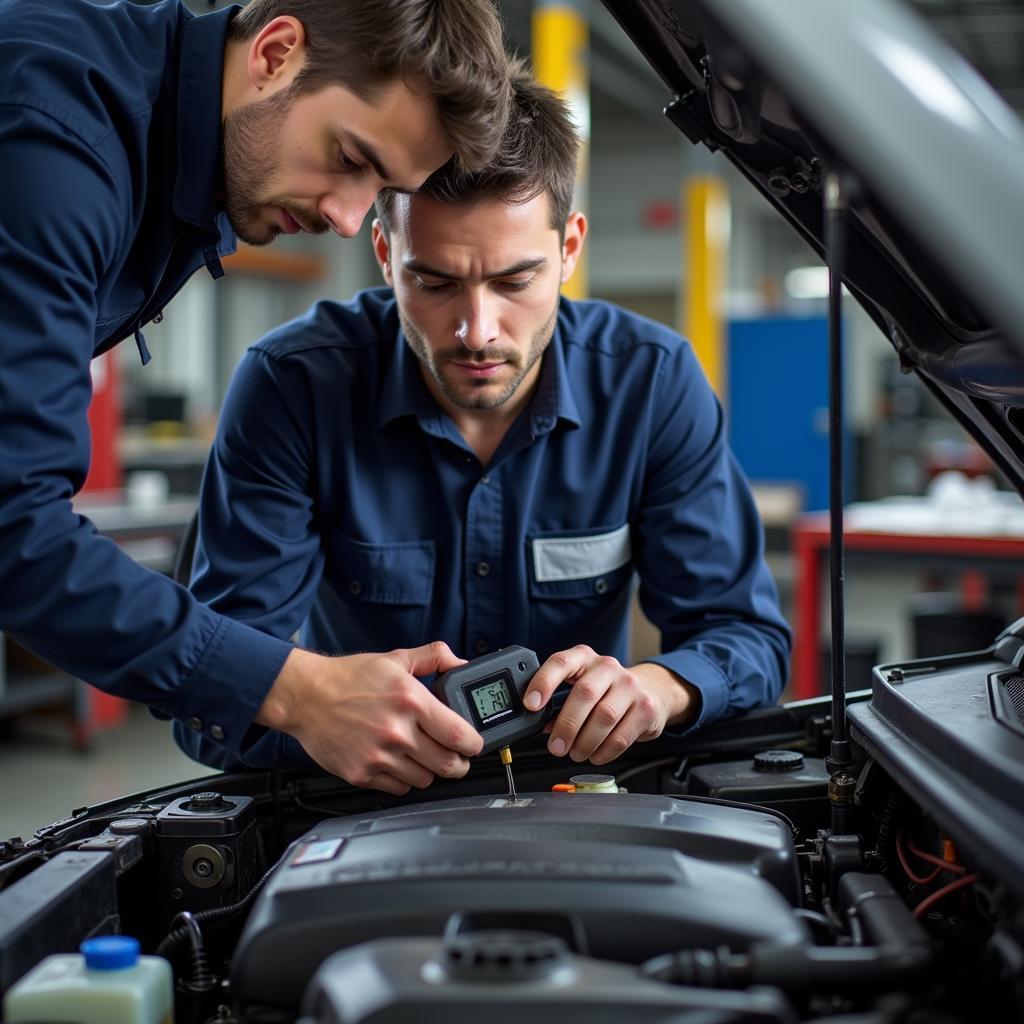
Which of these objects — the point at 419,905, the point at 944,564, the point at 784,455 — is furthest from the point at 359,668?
the point at 784,455

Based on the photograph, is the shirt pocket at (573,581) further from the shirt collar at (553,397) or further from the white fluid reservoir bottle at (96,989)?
the white fluid reservoir bottle at (96,989)

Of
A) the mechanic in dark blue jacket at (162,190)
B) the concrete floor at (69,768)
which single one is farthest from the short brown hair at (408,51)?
the concrete floor at (69,768)

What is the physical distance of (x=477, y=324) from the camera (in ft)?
4.46

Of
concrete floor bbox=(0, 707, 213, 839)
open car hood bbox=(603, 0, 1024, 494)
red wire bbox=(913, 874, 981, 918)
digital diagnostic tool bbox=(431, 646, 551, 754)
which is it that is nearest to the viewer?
open car hood bbox=(603, 0, 1024, 494)

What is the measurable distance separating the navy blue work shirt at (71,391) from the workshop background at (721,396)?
14.6 inches

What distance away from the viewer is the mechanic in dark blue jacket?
92 cm

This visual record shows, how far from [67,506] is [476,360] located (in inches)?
23.2

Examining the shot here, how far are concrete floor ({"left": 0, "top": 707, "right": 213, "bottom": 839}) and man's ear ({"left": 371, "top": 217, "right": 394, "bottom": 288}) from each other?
2.08 meters

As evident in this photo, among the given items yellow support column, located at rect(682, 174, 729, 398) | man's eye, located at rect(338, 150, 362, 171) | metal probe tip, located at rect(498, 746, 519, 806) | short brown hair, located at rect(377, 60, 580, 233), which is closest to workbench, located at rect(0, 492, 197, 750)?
short brown hair, located at rect(377, 60, 580, 233)

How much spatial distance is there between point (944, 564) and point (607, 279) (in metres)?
9.01

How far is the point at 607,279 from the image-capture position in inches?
479

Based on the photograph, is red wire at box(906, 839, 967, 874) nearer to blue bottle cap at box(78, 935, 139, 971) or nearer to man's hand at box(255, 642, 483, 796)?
man's hand at box(255, 642, 483, 796)

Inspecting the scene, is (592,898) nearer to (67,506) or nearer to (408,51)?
(67,506)

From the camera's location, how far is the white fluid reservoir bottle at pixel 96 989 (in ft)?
2.10
